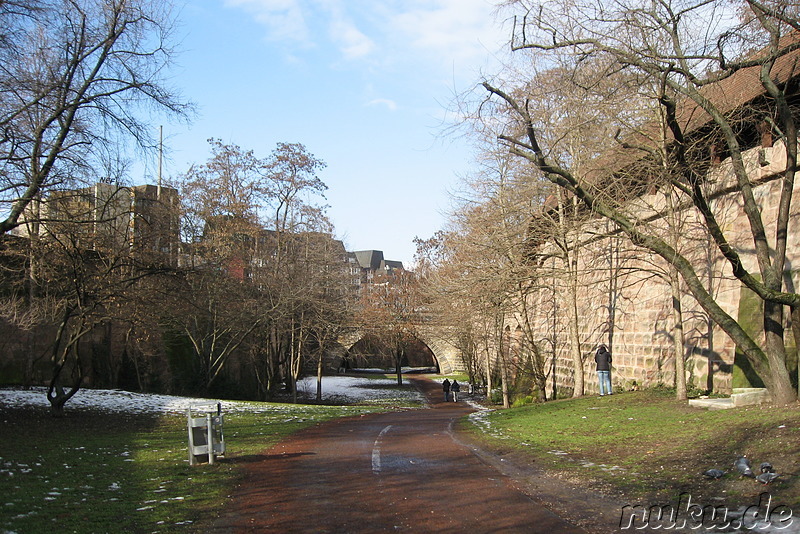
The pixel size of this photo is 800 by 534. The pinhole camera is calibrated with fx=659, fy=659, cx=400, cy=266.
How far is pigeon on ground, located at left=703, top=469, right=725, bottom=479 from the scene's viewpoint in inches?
281

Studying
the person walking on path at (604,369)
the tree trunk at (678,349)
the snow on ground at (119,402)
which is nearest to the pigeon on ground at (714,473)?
the tree trunk at (678,349)

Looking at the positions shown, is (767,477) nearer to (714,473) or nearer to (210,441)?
(714,473)

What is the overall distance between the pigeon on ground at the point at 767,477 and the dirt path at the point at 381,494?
2076 millimetres

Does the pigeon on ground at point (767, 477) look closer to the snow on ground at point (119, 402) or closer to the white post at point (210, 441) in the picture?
the white post at point (210, 441)

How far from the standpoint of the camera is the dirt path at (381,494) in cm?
630

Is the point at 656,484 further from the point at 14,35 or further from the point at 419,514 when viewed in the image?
the point at 14,35

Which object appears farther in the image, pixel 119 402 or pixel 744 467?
pixel 119 402

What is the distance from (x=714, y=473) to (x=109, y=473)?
311 inches

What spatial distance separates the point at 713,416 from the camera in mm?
10766

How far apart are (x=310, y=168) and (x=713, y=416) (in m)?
28.2

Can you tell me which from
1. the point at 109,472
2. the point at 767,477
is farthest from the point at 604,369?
the point at 109,472

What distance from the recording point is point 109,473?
9.36 meters

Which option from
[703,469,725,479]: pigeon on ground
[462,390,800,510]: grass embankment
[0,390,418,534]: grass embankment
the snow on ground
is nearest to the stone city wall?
[462,390,800,510]: grass embankment

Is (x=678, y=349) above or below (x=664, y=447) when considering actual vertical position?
above
